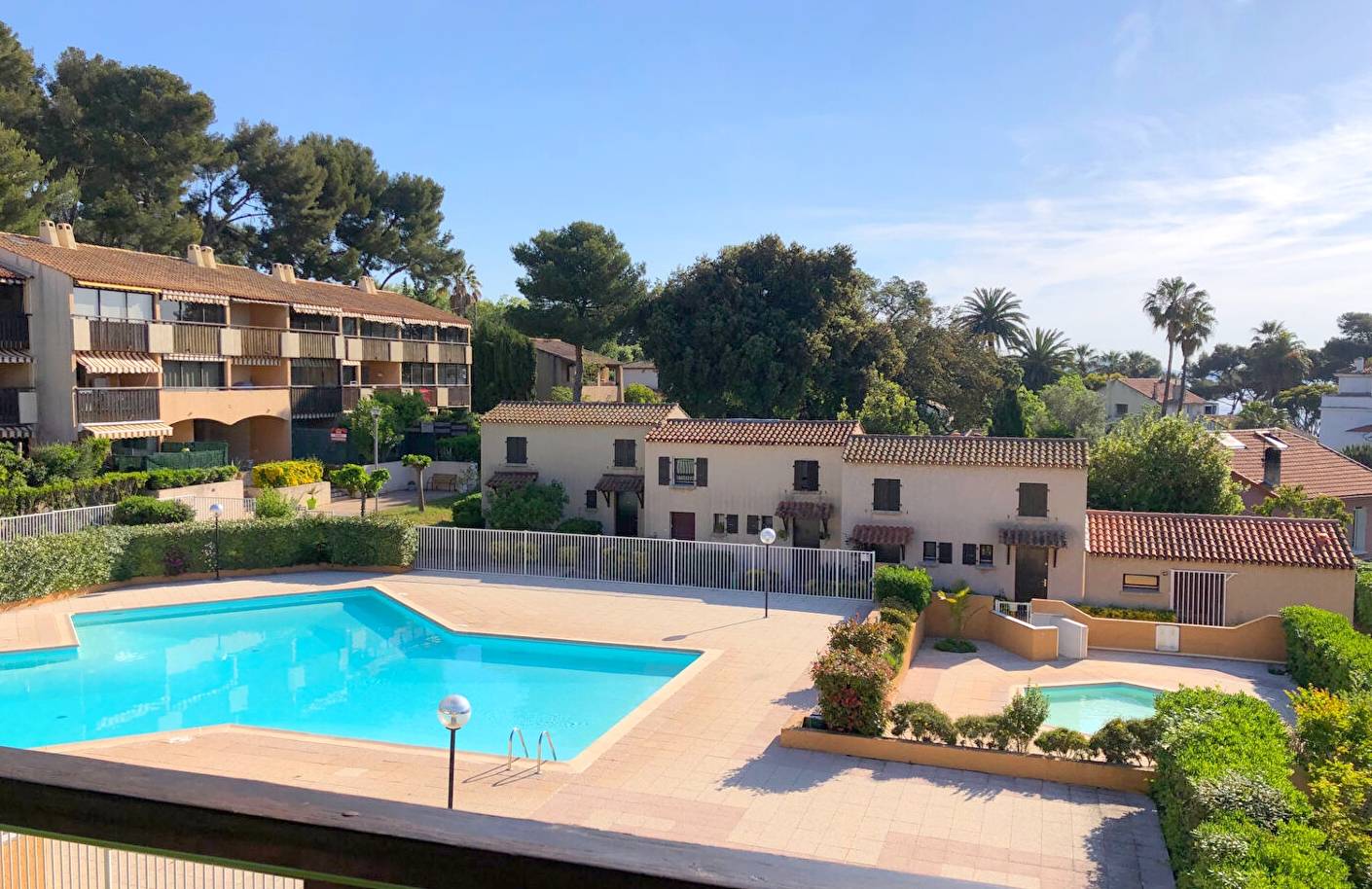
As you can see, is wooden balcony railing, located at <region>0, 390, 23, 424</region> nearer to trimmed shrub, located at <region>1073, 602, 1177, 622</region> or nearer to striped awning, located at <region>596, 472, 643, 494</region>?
striped awning, located at <region>596, 472, 643, 494</region>

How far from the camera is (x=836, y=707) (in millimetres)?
16953

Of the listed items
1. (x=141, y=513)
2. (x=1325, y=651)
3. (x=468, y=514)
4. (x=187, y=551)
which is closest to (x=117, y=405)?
(x=141, y=513)

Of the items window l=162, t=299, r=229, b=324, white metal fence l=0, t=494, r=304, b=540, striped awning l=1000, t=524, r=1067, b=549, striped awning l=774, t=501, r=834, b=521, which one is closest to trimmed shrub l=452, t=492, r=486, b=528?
white metal fence l=0, t=494, r=304, b=540

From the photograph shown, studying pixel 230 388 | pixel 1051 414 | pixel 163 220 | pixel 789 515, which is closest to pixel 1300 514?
pixel 789 515

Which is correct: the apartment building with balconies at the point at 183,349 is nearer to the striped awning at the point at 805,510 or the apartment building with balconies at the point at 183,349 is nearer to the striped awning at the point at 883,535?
the striped awning at the point at 805,510

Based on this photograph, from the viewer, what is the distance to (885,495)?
1155 inches

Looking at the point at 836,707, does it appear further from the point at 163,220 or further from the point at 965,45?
the point at 163,220

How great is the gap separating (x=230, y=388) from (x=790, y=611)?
26764mm

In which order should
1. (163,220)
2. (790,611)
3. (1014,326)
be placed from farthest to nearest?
(1014,326), (163,220), (790,611)

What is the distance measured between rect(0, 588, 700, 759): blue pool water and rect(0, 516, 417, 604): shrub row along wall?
2.04 meters

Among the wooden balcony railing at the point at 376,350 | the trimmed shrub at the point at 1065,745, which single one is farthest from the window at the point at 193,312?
the trimmed shrub at the point at 1065,745

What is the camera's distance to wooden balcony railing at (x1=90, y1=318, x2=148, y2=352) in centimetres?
3588

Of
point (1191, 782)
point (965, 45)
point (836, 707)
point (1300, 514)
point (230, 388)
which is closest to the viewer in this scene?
point (1191, 782)

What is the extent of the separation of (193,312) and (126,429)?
613 centimetres
